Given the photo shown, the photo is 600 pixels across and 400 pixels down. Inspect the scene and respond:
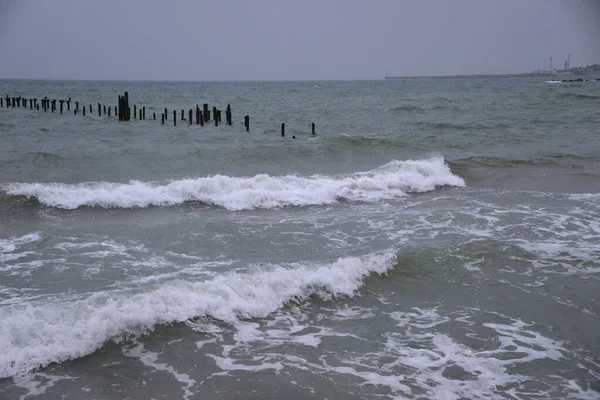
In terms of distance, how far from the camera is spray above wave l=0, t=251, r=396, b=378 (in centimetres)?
616

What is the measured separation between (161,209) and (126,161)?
7188 millimetres

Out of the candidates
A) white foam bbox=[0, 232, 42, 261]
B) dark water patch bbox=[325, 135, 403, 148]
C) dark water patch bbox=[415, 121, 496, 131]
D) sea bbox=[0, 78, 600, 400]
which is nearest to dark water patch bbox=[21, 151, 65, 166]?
sea bbox=[0, 78, 600, 400]

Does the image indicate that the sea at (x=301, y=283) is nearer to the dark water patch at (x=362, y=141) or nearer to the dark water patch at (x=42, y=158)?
the dark water patch at (x=42, y=158)

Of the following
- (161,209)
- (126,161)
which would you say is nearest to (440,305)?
(161,209)

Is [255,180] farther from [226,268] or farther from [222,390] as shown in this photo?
[222,390]

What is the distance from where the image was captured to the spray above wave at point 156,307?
6.16m

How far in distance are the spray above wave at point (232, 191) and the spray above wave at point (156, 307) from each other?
5399 mm

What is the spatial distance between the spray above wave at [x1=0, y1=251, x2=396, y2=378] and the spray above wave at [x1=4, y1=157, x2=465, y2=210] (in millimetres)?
5399

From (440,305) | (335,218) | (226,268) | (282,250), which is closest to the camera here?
(440,305)

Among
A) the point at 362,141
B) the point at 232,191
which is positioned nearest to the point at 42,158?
the point at 232,191

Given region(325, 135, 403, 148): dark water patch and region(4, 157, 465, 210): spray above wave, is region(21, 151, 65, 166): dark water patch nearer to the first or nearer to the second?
region(4, 157, 465, 210): spray above wave

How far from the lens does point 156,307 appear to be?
7090 mm

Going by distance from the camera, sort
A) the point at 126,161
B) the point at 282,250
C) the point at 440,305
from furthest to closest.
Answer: the point at 126,161 < the point at 282,250 < the point at 440,305

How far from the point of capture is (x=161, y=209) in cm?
1334
